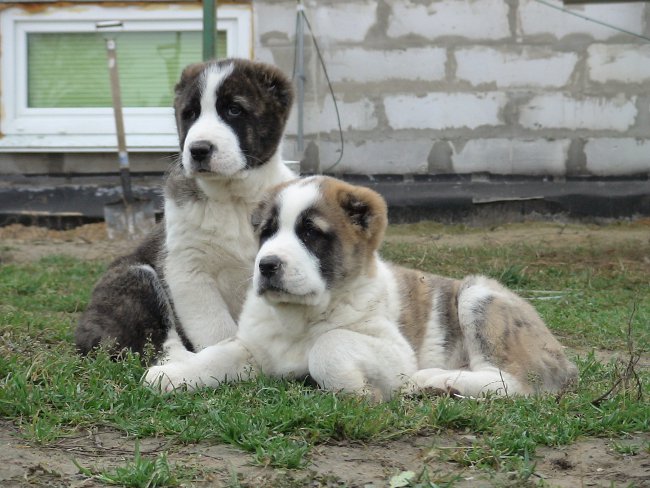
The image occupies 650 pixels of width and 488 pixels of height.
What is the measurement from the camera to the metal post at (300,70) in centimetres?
1084

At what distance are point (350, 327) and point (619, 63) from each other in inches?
272

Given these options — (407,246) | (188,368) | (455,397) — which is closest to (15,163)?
(407,246)

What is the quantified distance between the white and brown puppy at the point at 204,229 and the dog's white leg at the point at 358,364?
3.41 ft

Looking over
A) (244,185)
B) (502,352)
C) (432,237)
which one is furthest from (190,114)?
(432,237)

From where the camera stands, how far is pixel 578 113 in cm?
1102

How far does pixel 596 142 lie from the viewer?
11.1 meters

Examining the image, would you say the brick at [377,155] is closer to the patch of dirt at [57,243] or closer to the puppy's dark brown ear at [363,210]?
the patch of dirt at [57,243]

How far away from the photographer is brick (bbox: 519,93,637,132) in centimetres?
1102

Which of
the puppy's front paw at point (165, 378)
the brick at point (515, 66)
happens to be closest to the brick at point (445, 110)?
the brick at point (515, 66)

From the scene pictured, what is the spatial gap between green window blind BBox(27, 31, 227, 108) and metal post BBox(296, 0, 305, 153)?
4.37 ft

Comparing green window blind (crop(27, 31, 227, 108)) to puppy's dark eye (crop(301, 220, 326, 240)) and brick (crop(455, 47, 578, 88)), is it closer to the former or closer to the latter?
brick (crop(455, 47, 578, 88))

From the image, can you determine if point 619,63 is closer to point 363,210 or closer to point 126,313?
point 363,210

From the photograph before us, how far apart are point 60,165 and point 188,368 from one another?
22.8 feet

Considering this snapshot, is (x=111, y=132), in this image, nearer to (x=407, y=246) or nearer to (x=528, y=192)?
(x=407, y=246)
